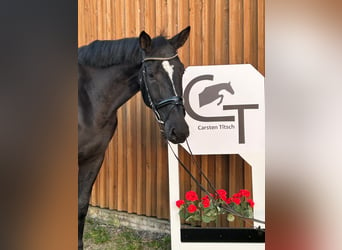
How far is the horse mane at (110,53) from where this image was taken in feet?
6.77

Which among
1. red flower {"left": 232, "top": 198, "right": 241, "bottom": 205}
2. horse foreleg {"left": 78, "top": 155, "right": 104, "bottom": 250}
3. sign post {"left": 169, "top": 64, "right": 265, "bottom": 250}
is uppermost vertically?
sign post {"left": 169, "top": 64, "right": 265, "bottom": 250}

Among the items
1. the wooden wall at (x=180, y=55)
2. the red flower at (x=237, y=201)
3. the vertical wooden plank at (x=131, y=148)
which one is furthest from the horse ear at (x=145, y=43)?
the red flower at (x=237, y=201)

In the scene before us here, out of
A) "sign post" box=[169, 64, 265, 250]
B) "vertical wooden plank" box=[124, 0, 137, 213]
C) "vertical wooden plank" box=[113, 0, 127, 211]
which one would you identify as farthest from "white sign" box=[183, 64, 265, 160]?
"vertical wooden plank" box=[113, 0, 127, 211]

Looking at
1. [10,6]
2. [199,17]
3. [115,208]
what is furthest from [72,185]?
[115,208]

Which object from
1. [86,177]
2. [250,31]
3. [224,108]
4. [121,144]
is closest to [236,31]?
[250,31]

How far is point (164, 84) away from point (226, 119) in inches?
17.7

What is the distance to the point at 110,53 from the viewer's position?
6.83 feet

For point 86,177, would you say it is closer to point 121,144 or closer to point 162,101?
point 121,144

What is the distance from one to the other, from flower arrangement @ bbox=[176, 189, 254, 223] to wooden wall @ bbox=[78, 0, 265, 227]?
9.1 inches

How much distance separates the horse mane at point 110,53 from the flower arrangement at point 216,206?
93 cm

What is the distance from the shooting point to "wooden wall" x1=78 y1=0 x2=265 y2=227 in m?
2.26

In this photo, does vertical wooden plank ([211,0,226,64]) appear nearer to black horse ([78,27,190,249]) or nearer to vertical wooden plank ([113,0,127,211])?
black horse ([78,27,190,249])

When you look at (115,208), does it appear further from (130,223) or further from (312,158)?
(312,158)

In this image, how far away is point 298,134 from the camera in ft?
1.25
